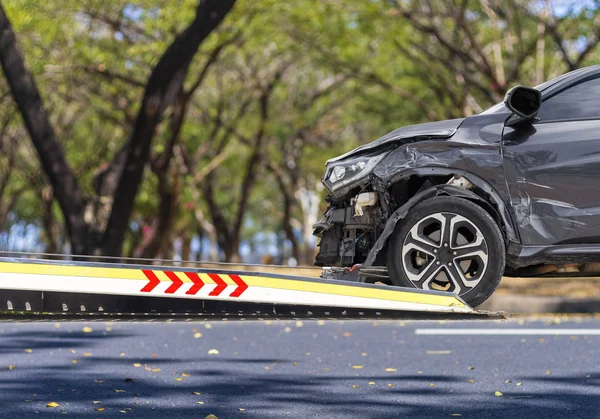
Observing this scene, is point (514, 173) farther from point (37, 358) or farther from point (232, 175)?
point (232, 175)

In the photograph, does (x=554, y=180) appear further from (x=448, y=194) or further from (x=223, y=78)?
(x=223, y=78)

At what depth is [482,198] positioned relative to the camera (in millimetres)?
5641

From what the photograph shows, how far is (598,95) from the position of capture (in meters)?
5.79

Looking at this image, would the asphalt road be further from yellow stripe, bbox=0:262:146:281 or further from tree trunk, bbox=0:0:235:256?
yellow stripe, bbox=0:262:146:281

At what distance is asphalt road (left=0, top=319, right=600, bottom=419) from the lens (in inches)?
282

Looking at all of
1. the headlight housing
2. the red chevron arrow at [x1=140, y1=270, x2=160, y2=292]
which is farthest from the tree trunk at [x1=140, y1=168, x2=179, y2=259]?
the red chevron arrow at [x1=140, y1=270, x2=160, y2=292]

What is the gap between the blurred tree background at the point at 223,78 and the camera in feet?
50.4

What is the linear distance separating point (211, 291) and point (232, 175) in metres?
40.7

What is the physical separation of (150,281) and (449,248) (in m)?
1.72

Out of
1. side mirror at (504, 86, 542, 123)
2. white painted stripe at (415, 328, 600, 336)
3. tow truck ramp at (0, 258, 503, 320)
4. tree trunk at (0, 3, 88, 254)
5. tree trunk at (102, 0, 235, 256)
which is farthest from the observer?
tree trunk at (0, 3, 88, 254)

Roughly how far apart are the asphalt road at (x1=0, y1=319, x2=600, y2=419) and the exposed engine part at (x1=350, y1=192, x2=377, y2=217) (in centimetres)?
180

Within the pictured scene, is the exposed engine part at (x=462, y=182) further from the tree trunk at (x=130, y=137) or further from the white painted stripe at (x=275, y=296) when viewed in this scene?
the tree trunk at (x=130, y=137)

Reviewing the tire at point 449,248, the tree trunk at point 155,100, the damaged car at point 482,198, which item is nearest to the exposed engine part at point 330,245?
the damaged car at point 482,198

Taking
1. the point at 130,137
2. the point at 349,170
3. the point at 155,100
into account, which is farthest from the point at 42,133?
the point at 349,170
